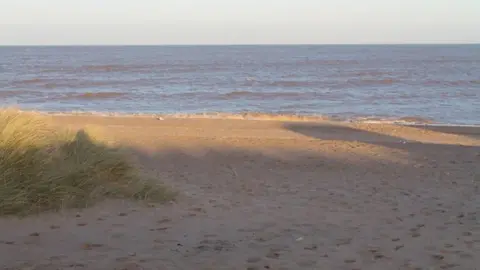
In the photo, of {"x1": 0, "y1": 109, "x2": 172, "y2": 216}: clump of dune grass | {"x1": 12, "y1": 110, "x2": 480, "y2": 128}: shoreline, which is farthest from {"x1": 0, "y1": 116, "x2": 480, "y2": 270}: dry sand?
{"x1": 12, "y1": 110, "x2": 480, "y2": 128}: shoreline

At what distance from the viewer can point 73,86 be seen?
34.8 meters

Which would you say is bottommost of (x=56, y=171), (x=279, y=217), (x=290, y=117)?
(x=290, y=117)

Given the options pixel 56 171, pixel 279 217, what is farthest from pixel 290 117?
pixel 56 171

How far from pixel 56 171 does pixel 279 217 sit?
7.57 ft

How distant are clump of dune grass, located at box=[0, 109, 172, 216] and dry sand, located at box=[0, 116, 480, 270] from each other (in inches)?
9.0

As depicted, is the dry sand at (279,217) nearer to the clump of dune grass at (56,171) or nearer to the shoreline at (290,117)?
the clump of dune grass at (56,171)

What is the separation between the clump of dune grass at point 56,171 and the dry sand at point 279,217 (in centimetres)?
23

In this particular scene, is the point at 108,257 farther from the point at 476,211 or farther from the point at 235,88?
the point at 235,88

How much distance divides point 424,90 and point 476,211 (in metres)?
Result: 25.8

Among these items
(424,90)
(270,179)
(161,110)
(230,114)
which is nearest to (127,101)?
(161,110)

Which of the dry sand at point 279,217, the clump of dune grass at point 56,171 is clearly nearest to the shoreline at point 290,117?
the dry sand at point 279,217

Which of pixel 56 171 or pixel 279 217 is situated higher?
pixel 56 171

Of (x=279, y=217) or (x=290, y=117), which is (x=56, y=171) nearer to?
(x=279, y=217)

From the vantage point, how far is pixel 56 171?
6301 millimetres
